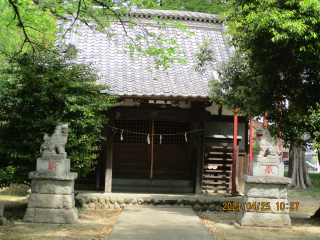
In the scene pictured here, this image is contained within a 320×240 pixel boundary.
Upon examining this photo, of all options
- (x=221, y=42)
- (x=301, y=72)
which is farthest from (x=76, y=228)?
(x=221, y=42)

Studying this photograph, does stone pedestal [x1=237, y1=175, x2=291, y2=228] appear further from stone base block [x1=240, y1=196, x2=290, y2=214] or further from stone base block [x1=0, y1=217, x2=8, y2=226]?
stone base block [x1=0, y1=217, x2=8, y2=226]

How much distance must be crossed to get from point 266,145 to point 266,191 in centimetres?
113

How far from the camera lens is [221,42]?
14.3 meters

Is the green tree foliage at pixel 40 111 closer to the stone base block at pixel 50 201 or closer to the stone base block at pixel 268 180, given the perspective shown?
the stone base block at pixel 50 201

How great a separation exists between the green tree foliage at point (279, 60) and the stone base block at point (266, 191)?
1.23 metres

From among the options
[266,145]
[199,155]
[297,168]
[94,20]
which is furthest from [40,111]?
[297,168]

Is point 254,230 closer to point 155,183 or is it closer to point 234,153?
point 234,153

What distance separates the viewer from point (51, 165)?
771 cm

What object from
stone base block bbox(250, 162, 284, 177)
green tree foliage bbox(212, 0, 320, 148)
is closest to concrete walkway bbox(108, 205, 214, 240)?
stone base block bbox(250, 162, 284, 177)

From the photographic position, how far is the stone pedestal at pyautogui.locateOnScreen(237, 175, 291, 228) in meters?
7.60

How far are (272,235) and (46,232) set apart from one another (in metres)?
5.04

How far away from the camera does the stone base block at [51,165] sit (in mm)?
7695

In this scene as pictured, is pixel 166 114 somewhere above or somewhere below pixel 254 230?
above

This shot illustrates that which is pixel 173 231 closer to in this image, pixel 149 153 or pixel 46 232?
pixel 46 232
